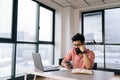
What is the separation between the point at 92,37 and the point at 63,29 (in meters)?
1.15

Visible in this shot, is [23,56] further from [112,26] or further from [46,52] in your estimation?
[112,26]

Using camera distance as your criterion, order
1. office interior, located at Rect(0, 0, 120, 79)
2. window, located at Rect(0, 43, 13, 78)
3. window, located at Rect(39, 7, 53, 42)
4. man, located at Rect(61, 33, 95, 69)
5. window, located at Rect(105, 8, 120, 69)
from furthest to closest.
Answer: window, located at Rect(105, 8, 120, 69) → window, located at Rect(39, 7, 53, 42) → office interior, located at Rect(0, 0, 120, 79) → window, located at Rect(0, 43, 13, 78) → man, located at Rect(61, 33, 95, 69)

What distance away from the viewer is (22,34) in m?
3.53

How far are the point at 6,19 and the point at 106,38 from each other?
338cm

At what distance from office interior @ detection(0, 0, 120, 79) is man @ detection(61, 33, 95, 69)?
169cm

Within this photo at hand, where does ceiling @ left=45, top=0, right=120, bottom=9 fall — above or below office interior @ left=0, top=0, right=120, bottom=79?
above

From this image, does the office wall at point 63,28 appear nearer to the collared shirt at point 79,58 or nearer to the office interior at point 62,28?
the office interior at point 62,28

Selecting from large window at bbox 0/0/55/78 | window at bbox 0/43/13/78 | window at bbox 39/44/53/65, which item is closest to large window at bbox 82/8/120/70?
window at bbox 39/44/53/65

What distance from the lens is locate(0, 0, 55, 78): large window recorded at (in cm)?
305

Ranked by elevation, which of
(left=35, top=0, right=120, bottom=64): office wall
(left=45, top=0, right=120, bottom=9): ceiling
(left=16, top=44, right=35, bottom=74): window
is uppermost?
(left=45, top=0, right=120, bottom=9): ceiling

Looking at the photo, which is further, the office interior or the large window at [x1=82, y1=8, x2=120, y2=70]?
the large window at [x1=82, y1=8, x2=120, y2=70]

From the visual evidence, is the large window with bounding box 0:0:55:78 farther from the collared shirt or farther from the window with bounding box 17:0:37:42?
the collared shirt

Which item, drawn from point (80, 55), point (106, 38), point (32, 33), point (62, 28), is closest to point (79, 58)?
point (80, 55)

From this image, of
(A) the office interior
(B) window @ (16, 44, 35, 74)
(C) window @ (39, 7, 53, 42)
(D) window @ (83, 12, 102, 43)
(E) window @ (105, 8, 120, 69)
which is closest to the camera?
(B) window @ (16, 44, 35, 74)
